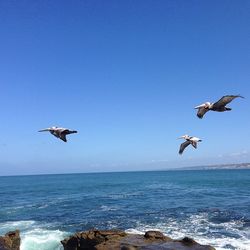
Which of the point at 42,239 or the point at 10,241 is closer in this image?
the point at 10,241

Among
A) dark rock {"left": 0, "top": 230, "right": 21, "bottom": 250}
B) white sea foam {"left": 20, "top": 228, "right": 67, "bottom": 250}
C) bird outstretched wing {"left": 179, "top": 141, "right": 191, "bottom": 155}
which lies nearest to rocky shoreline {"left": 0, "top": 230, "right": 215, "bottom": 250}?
dark rock {"left": 0, "top": 230, "right": 21, "bottom": 250}

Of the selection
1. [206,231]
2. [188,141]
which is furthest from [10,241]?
[206,231]

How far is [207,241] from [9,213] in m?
32.6

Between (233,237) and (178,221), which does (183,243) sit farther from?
(178,221)

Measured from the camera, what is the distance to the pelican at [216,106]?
41.1 ft

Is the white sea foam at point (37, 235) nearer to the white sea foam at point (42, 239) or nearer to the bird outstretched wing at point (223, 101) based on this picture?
the white sea foam at point (42, 239)

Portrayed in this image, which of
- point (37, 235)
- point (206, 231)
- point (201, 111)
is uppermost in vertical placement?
point (201, 111)

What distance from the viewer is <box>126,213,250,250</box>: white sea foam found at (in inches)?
1203

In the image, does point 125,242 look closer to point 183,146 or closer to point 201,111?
A: point 183,146

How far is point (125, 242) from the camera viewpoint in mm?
22906

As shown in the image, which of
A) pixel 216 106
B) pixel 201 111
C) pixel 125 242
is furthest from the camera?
pixel 125 242

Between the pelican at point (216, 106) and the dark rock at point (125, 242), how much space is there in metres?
10.5

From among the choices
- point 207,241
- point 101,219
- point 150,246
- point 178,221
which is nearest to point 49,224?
point 101,219

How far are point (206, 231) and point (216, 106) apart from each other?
2528cm
